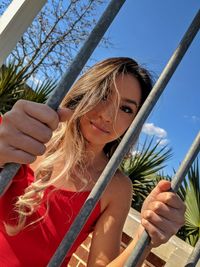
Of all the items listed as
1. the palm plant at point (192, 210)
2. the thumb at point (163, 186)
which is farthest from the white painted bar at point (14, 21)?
the palm plant at point (192, 210)

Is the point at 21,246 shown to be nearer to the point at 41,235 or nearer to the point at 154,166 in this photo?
the point at 41,235

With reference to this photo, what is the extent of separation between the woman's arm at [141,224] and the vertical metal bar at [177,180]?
0.03m

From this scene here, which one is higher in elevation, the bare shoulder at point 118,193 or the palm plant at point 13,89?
the palm plant at point 13,89

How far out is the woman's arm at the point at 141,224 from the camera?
88 centimetres

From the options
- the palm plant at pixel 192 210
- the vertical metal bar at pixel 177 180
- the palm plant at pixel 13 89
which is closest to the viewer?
the vertical metal bar at pixel 177 180

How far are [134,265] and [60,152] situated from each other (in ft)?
2.62

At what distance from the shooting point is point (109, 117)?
1.40 metres

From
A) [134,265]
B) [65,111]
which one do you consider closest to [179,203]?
[134,265]

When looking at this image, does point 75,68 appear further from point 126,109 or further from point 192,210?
point 192,210

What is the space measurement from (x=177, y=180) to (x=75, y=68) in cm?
34

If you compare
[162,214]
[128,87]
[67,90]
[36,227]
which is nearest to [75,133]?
[128,87]

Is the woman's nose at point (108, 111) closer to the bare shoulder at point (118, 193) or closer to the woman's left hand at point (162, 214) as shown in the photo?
the bare shoulder at point (118, 193)

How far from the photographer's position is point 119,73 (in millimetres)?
1572

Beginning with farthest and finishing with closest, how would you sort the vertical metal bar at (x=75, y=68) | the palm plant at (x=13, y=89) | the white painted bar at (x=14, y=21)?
the palm plant at (x=13, y=89) → the white painted bar at (x=14, y=21) → the vertical metal bar at (x=75, y=68)
